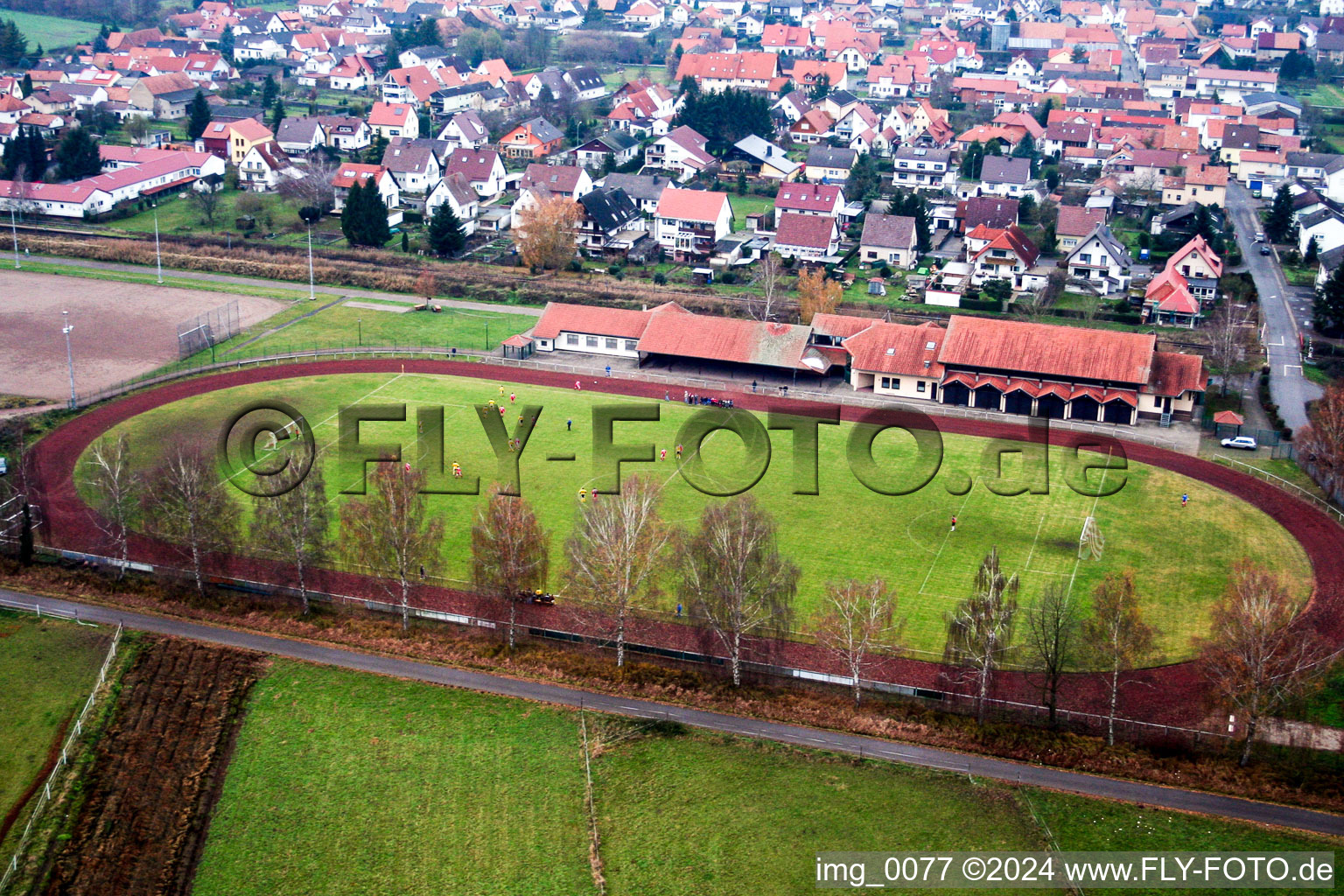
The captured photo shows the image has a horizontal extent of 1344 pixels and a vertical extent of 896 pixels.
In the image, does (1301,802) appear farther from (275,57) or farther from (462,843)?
(275,57)

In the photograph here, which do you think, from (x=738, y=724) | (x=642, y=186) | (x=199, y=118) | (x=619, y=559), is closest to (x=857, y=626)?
(x=738, y=724)

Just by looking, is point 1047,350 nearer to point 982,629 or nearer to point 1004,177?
point 982,629

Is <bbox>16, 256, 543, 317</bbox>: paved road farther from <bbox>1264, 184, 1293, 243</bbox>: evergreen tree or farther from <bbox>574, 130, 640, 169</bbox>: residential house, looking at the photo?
<bbox>1264, 184, 1293, 243</bbox>: evergreen tree

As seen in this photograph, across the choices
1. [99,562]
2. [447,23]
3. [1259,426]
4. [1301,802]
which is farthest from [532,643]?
[447,23]

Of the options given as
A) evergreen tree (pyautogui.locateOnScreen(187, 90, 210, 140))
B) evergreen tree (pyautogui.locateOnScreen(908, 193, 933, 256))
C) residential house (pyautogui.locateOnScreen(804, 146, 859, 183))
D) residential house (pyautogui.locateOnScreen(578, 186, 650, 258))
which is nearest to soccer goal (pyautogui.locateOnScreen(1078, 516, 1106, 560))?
evergreen tree (pyautogui.locateOnScreen(908, 193, 933, 256))

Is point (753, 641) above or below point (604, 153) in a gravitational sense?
below

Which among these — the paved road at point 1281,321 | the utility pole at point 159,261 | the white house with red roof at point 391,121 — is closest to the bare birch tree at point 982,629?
the paved road at point 1281,321
